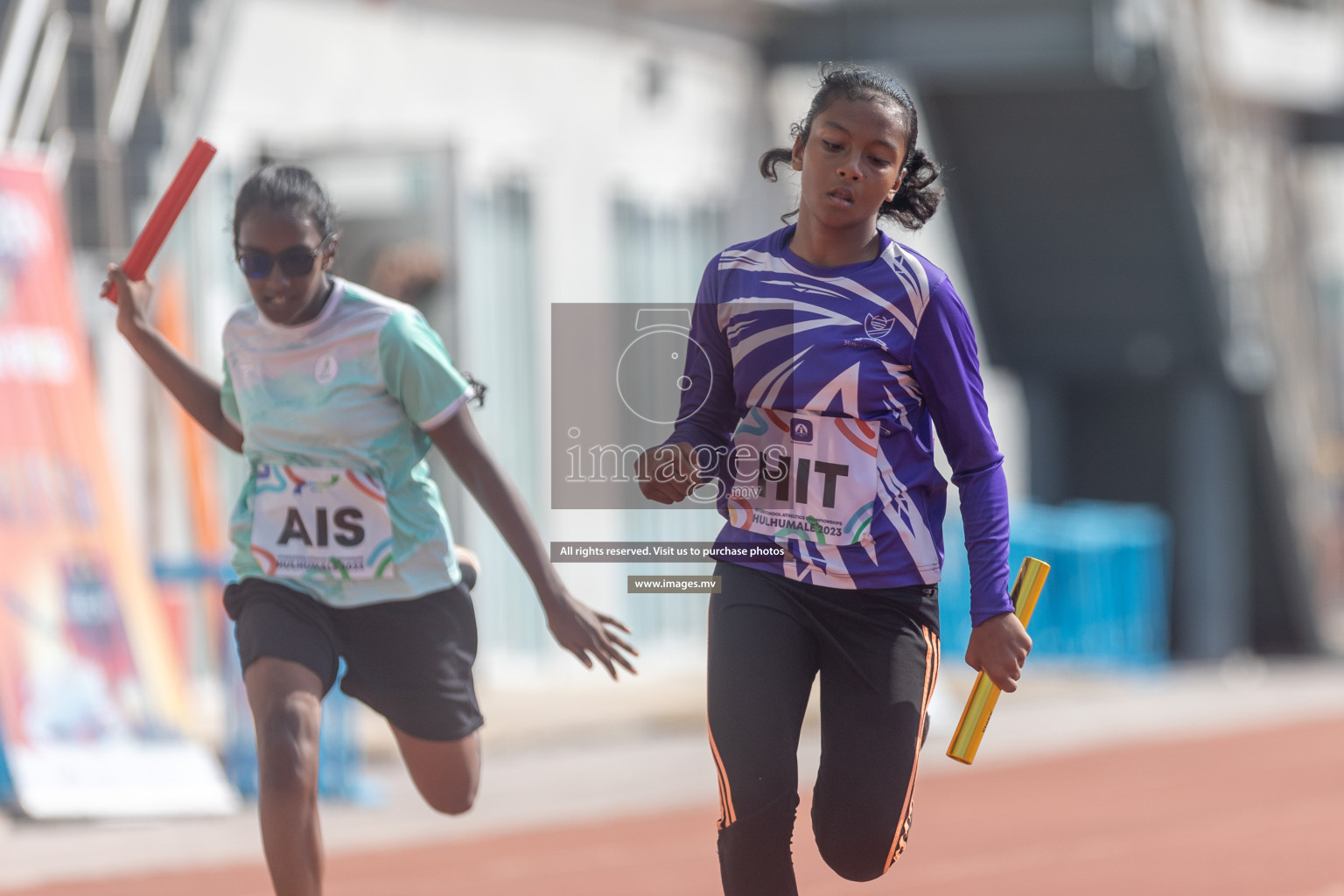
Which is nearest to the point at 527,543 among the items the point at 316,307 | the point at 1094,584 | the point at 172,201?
the point at 316,307

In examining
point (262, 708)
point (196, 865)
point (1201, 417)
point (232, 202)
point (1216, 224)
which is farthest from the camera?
point (1201, 417)

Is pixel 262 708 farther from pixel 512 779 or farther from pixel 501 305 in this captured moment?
pixel 501 305

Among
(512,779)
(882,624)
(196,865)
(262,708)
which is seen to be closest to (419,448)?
(262,708)

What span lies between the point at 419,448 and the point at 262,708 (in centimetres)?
73

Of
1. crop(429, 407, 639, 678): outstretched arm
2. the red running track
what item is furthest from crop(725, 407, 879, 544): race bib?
the red running track

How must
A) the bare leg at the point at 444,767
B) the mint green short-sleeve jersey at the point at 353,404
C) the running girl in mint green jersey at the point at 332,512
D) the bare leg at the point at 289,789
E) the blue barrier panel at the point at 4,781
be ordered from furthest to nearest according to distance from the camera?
the blue barrier panel at the point at 4,781
the bare leg at the point at 444,767
the mint green short-sleeve jersey at the point at 353,404
the running girl in mint green jersey at the point at 332,512
the bare leg at the point at 289,789

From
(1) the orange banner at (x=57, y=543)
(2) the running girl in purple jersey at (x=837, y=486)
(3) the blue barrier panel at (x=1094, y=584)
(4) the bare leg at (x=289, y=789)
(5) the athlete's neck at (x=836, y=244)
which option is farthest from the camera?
(3) the blue barrier panel at (x=1094, y=584)

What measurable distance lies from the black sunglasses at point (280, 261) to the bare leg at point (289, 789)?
94cm

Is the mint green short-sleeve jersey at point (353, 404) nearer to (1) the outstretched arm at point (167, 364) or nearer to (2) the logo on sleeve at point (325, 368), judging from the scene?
(2) the logo on sleeve at point (325, 368)

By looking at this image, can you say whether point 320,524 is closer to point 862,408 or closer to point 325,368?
point 325,368

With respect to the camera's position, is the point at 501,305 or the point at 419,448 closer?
the point at 419,448

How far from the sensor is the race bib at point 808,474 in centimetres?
453

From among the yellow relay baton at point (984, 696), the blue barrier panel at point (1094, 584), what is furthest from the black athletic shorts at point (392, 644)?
the blue barrier panel at point (1094, 584)

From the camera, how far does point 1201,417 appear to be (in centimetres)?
1873
